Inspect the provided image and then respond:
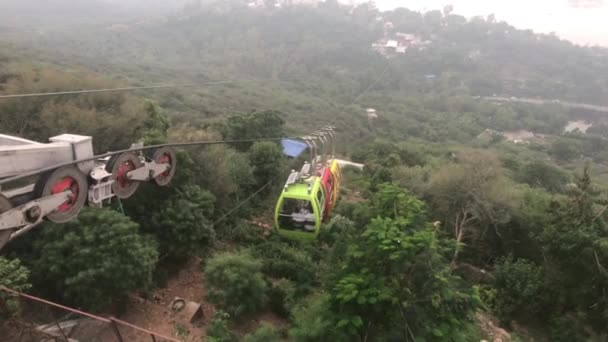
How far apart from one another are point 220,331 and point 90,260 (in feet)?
8.63

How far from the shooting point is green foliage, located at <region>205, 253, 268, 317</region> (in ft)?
26.7

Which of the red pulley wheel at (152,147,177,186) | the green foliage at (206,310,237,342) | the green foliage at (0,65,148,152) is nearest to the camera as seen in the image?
the red pulley wheel at (152,147,177,186)

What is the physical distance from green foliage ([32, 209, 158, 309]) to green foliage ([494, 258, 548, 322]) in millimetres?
7941

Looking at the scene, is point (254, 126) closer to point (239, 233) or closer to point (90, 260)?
point (239, 233)

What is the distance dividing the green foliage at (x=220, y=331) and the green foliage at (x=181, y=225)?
2.17 meters

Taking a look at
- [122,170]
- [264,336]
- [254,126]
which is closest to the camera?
[122,170]

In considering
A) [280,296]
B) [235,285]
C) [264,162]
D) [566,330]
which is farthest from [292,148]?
[566,330]

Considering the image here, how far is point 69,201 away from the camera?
4.31 m

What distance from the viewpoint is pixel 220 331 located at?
24.6 feet

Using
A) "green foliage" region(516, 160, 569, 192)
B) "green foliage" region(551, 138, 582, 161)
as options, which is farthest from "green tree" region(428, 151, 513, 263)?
"green foliage" region(551, 138, 582, 161)

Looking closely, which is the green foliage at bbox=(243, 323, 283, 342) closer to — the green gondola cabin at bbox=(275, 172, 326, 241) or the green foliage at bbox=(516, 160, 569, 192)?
the green gondola cabin at bbox=(275, 172, 326, 241)

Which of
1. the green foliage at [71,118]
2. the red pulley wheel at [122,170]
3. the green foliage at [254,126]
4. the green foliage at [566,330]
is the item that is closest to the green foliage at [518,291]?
the green foliage at [566,330]

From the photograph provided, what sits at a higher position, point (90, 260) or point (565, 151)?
point (90, 260)

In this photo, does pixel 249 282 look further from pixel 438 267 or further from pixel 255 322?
pixel 438 267
